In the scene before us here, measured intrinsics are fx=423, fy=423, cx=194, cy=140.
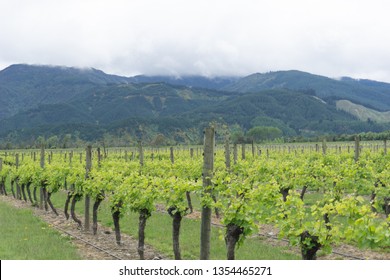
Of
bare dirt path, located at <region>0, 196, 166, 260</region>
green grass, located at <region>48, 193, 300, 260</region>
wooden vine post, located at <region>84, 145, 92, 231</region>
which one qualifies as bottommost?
bare dirt path, located at <region>0, 196, 166, 260</region>

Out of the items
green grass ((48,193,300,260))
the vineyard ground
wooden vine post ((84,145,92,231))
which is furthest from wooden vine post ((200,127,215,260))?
wooden vine post ((84,145,92,231))

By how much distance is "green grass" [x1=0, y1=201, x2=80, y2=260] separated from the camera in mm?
A: 11477

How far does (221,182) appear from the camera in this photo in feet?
29.5

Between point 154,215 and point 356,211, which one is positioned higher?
point 356,211

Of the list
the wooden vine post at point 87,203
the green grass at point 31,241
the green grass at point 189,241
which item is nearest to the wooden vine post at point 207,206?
the green grass at point 189,241

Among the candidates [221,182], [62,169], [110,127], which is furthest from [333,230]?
[110,127]

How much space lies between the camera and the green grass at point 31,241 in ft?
37.7

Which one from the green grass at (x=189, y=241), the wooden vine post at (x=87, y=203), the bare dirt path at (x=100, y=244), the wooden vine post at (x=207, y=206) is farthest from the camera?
the wooden vine post at (x=87, y=203)

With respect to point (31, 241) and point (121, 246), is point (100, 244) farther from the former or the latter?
point (31, 241)

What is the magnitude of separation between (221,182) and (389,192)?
7379 mm

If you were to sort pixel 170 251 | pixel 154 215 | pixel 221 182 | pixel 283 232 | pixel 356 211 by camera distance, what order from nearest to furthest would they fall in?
pixel 356 211
pixel 283 232
pixel 221 182
pixel 170 251
pixel 154 215

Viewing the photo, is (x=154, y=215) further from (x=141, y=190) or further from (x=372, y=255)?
(x=372, y=255)

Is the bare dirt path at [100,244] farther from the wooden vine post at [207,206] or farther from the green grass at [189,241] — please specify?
the wooden vine post at [207,206]

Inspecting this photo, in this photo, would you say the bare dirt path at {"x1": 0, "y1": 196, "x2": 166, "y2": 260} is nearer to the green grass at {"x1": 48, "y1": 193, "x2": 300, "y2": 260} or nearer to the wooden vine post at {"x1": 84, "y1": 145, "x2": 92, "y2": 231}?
the wooden vine post at {"x1": 84, "y1": 145, "x2": 92, "y2": 231}
